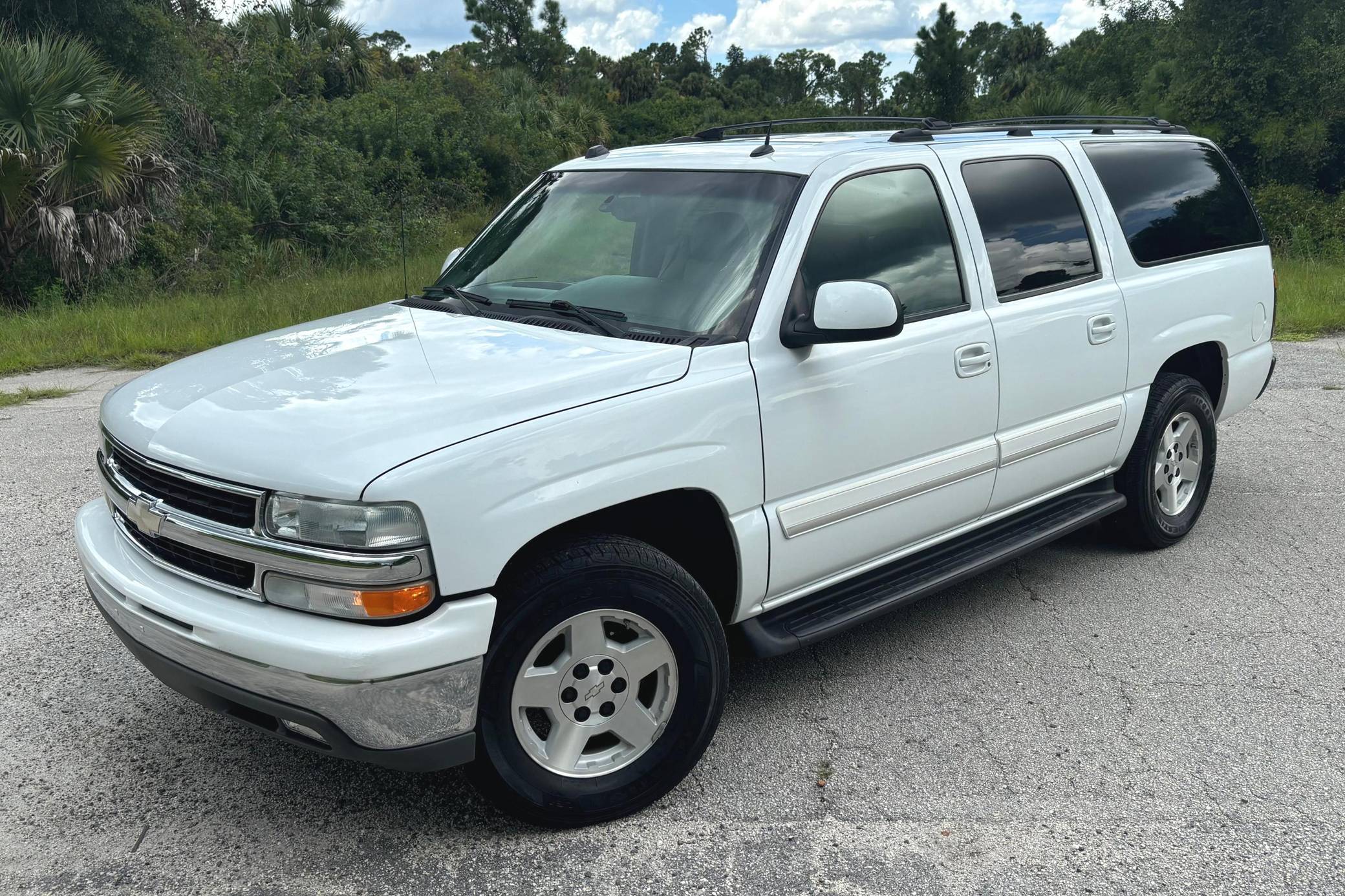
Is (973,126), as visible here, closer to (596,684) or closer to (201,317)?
(596,684)

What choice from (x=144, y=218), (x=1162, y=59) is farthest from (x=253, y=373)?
(x=1162, y=59)

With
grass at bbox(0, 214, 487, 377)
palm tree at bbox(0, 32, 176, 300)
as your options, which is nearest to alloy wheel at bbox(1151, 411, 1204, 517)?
grass at bbox(0, 214, 487, 377)

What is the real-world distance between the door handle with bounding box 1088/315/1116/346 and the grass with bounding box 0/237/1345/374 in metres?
7.56

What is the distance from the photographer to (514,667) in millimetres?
2941

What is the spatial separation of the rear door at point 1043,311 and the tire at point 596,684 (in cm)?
164

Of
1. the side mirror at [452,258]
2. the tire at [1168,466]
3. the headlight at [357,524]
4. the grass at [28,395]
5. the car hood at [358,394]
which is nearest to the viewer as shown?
the headlight at [357,524]

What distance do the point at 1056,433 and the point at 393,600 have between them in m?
2.80

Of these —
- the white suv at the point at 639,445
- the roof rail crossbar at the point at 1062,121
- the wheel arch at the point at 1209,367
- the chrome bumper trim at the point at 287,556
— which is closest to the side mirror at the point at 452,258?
the white suv at the point at 639,445

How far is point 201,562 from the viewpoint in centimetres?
302

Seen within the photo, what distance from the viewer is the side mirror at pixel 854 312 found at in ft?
11.0

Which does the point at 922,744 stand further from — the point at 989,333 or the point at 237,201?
the point at 237,201

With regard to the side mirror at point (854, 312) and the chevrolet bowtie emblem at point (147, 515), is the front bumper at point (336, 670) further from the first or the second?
the side mirror at point (854, 312)

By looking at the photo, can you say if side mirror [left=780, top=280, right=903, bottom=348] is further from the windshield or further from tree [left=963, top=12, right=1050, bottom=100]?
tree [left=963, top=12, right=1050, bottom=100]

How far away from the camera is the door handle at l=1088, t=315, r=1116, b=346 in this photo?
4547mm
